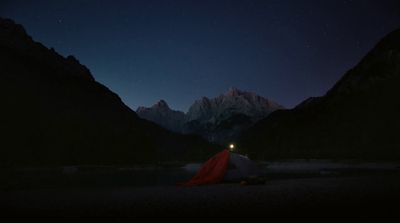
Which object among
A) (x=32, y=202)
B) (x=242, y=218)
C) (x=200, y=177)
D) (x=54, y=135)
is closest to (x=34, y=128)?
(x=54, y=135)

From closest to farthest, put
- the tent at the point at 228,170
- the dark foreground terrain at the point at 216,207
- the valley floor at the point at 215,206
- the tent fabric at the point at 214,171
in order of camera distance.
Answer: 1. the dark foreground terrain at the point at 216,207
2. the valley floor at the point at 215,206
3. the tent fabric at the point at 214,171
4. the tent at the point at 228,170

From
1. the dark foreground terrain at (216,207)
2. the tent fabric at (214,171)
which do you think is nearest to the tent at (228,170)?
the tent fabric at (214,171)

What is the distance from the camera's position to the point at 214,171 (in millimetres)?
35594

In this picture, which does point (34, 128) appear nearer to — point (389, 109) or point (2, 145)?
point (2, 145)

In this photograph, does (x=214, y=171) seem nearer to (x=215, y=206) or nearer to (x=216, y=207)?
(x=215, y=206)

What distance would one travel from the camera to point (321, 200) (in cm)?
1989

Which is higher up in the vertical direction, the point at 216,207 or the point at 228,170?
the point at 228,170

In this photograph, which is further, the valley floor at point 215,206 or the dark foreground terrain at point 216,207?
the valley floor at point 215,206

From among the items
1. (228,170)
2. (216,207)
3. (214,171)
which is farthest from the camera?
(214,171)

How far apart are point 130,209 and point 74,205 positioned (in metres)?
3.59

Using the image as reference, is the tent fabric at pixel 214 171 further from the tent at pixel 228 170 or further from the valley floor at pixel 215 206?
the valley floor at pixel 215 206

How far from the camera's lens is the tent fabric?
113ft

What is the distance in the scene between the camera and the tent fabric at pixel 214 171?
34.6 metres

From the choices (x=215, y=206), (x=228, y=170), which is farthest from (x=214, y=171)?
(x=215, y=206)
